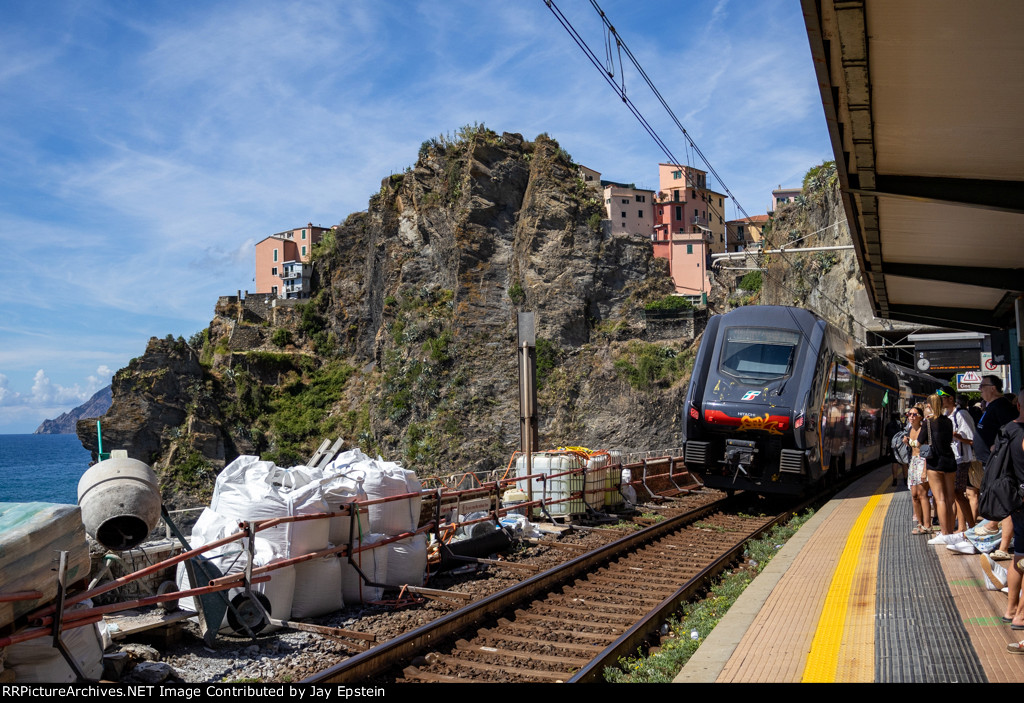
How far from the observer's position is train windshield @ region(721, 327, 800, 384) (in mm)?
15336

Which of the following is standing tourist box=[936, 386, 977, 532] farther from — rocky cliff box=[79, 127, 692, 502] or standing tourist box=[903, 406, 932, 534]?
rocky cliff box=[79, 127, 692, 502]

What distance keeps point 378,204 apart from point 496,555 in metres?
67.4

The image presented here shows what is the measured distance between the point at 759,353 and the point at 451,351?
4857 cm

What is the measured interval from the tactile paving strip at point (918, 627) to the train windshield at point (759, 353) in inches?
241

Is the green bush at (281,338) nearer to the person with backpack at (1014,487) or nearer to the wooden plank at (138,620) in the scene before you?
the wooden plank at (138,620)

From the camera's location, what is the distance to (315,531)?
7934 mm

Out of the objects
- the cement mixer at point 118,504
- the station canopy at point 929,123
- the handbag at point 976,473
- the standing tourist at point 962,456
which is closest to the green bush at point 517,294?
the station canopy at point 929,123

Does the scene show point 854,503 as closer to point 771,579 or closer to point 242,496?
point 771,579

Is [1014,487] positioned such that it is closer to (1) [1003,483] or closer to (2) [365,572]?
(1) [1003,483]

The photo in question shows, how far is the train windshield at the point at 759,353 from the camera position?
15336 mm

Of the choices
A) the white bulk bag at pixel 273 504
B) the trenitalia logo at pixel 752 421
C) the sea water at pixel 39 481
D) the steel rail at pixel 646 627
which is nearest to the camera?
the steel rail at pixel 646 627

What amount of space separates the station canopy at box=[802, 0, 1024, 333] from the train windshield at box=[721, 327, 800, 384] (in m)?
2.98

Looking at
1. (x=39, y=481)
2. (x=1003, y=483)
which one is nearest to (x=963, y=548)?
(x=1003, y=483)

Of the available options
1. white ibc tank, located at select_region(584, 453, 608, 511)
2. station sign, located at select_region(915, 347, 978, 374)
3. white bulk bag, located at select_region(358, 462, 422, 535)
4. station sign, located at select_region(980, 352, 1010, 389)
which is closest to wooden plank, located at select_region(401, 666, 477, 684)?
white bulk bag, located at select_region(358, 462, 422, 535)
